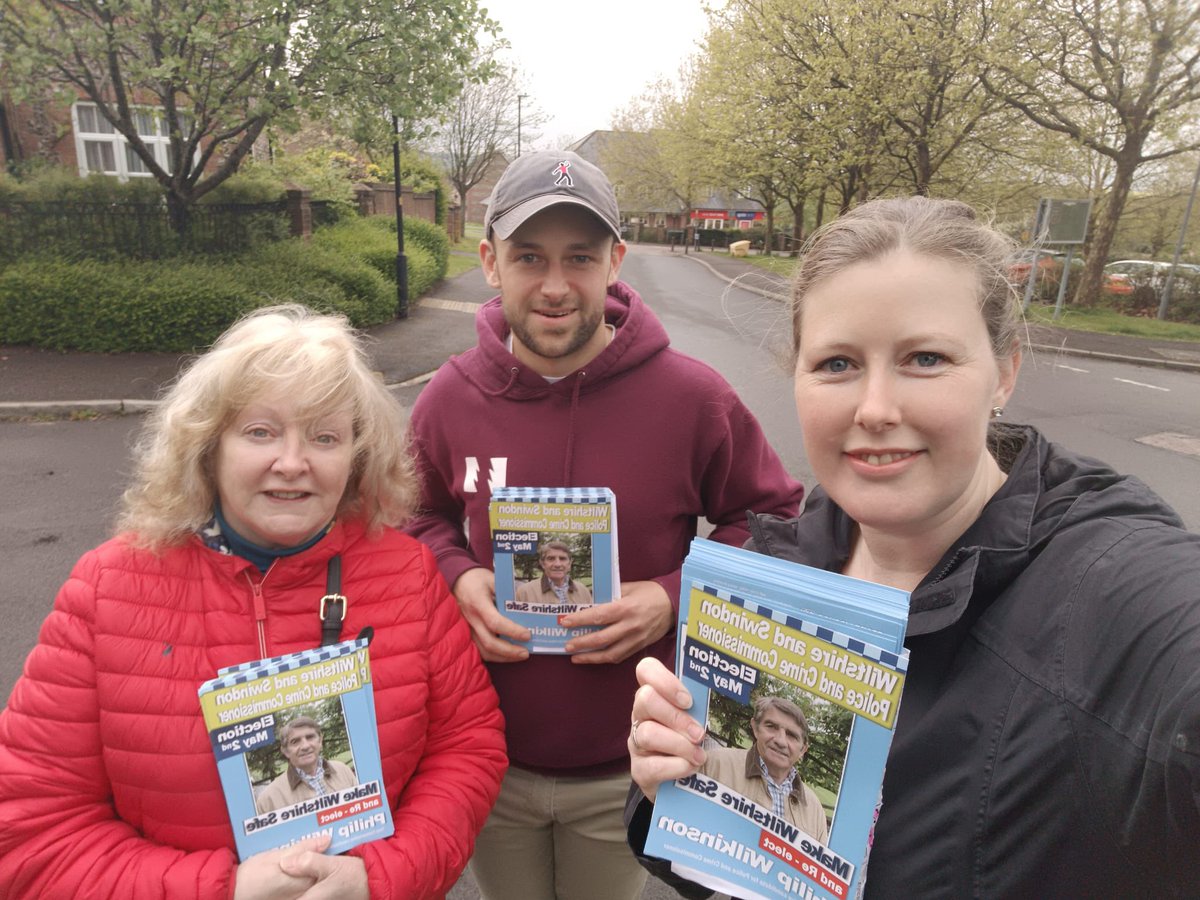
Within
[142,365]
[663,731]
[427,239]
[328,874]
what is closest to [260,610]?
[328,874]

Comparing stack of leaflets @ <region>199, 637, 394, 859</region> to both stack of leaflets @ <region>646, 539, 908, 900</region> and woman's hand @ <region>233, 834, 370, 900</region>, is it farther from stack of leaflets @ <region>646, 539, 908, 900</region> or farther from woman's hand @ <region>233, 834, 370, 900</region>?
stack of leaflets @ <region>646, 539, 908, 900</region>

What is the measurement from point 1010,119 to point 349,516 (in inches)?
981

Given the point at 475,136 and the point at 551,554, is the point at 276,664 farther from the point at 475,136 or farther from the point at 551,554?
the point at 475,136

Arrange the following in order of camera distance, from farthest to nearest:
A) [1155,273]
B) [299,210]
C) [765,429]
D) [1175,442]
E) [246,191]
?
[1155,273] → [299,210] → [246,191] → [1175,442] → [765,429]

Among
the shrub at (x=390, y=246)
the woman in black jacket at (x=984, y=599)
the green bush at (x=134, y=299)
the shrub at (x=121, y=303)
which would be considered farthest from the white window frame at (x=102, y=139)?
the woman in black jacket at (x=984, y=599)

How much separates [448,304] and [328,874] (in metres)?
16.3

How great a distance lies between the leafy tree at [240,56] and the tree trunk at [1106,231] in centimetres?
1725

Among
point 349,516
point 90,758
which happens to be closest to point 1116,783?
point 349,516

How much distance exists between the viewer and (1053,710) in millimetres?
957

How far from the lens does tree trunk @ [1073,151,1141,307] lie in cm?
1944

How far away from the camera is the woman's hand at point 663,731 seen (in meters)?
1.17

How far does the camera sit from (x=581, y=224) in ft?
6.59

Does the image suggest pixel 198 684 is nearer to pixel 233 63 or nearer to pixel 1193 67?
pixel 233 63

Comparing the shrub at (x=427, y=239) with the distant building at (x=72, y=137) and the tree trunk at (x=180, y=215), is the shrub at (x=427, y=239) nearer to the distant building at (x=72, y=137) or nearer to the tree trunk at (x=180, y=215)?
the distant building at (x=72, y=137)
